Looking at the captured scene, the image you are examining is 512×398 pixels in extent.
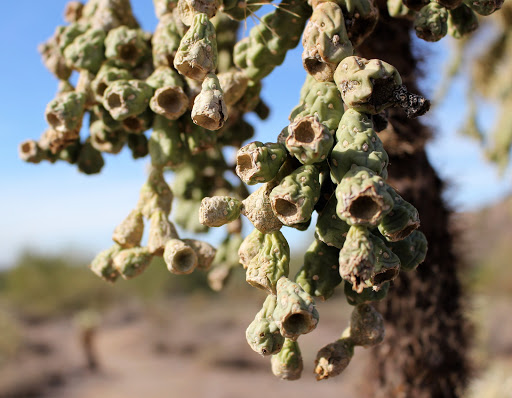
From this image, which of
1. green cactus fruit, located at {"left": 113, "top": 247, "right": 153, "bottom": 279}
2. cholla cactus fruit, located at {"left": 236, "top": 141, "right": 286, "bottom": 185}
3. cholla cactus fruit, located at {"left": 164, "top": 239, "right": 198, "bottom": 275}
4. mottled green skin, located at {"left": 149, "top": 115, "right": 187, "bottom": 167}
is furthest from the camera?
mottled green skin, located at {"left": 149, "top": 115, "right": 187, "bottom": 167}

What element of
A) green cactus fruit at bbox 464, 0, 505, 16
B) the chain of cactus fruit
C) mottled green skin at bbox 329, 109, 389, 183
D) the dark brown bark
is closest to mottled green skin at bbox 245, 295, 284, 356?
the chain of cactus fruit

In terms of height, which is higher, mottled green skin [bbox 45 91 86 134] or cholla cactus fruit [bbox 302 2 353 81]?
mottled green skin [bbox 45 91 86 134]

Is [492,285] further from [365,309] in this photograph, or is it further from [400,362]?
[365,309]

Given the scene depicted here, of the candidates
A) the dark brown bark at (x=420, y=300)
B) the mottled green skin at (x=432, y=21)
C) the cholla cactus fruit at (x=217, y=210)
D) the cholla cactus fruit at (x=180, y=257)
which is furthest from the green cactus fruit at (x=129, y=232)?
the dark brown bark at (x=420, y=300)

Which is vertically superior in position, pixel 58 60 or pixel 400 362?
pixel 58 60

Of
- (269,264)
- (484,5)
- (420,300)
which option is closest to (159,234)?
(269,264)

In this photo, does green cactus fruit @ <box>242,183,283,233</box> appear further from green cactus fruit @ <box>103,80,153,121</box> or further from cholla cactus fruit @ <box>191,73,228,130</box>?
green cactus fruit @ <box>103,80,153,121</box>

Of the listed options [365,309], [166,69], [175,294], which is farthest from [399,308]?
[175,294]

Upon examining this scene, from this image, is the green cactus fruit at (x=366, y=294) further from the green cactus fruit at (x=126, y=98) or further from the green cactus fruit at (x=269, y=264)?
the green cactus fruit at (x=126, y=98)
